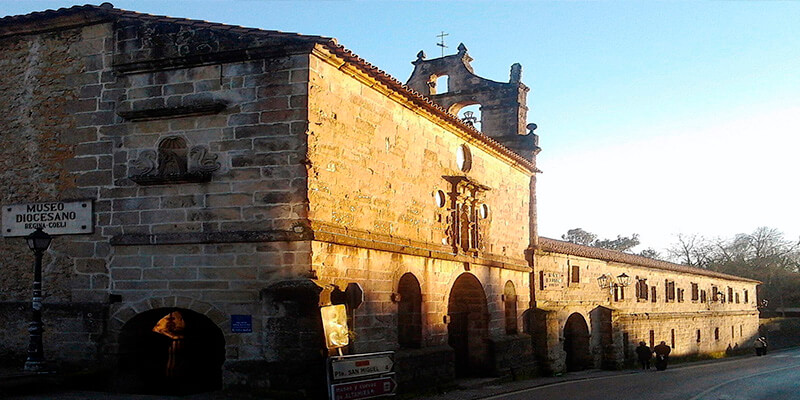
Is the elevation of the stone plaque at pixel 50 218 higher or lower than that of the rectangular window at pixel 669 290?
higher

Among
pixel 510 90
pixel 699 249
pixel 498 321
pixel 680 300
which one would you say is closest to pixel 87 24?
pixel 498 321

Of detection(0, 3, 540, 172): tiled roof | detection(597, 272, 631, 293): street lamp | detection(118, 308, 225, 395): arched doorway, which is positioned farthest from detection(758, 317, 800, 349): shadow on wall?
detection(118, 308, 225, 395): arched doorway

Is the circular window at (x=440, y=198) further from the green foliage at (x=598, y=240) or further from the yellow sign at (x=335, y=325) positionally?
the green foliage at (x=598, y=240)

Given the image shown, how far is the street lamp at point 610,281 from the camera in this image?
3032 centimetres

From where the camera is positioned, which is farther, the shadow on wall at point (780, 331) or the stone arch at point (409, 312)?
the shadow on wall at point (780, 331)

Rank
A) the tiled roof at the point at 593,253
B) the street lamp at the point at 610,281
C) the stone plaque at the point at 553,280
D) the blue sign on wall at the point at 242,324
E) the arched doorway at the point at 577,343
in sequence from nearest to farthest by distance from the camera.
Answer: the blue sign on wall at the point at 242,324 → the stone plaque at the point at 553,280 → the tiled roof at the point at 593,253 → the arched doorway at the point at 577,343 → the street lamp at the point at 610,281

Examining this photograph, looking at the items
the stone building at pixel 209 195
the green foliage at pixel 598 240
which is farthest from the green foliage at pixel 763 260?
the stone building at pixel 209 195

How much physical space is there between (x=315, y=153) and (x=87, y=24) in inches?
205

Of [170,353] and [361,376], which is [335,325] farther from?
[170,353]

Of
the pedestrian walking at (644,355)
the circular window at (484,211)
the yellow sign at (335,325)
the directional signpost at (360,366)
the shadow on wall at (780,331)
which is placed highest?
the circular window at (484,211)

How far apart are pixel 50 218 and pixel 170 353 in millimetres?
3474

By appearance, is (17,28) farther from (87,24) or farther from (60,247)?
(60,247)

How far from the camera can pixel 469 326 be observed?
21.3 metres

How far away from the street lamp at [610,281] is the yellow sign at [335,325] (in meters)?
19.2
